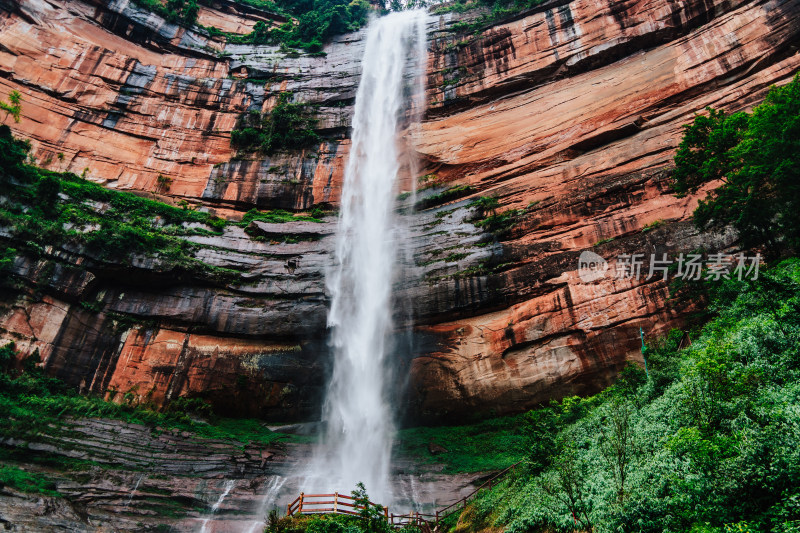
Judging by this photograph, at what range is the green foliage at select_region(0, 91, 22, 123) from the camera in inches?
749

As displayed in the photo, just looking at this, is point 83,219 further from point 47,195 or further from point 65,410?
point 65,410

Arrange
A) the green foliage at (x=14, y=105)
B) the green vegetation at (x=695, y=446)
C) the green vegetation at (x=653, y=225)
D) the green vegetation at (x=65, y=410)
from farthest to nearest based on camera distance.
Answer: the green foliage at (x=14, y=105) → the green vegetation at (x=653, y=225) → the green vegetation at (x=65, y=410) → the green vegetation at (x=695, y=446)

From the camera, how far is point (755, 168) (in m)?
10.3

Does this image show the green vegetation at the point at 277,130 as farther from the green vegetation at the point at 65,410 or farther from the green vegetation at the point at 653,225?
the green vegetation at the point at 653,225

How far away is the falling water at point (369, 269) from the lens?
15664 millimetres

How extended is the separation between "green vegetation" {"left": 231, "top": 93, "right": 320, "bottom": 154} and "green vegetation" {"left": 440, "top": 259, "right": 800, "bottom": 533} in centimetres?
1883


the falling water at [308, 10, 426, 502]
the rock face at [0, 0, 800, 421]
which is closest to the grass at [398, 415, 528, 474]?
the rock face at [0, 0, 800, 421]

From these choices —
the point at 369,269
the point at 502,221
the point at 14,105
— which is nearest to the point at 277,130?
the point at 369,269

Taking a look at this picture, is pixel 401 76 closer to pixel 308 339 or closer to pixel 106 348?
pixel 308 339

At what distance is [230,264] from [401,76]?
47.7ft

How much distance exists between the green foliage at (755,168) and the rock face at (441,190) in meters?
1.49

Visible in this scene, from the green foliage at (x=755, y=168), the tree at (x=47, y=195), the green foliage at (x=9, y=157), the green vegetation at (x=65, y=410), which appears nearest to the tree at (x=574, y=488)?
the green foliage at (x=755, y=168)

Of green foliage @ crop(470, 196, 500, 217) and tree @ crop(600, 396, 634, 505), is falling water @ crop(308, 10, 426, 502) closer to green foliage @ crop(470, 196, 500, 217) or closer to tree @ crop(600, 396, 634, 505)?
green foliage @ crop(470, 196, 500, 217)

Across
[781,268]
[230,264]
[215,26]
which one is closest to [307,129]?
[230,264]
